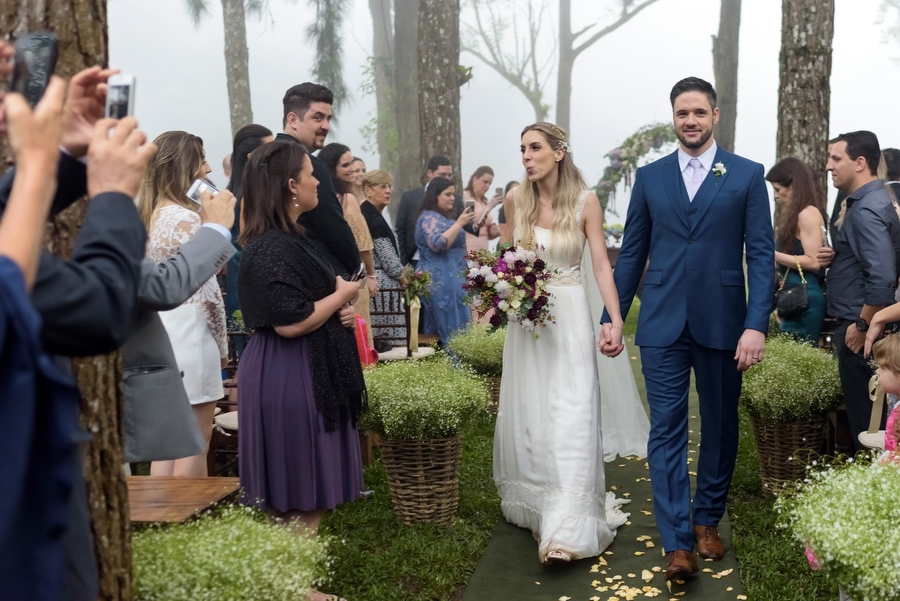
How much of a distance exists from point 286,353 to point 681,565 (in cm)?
201

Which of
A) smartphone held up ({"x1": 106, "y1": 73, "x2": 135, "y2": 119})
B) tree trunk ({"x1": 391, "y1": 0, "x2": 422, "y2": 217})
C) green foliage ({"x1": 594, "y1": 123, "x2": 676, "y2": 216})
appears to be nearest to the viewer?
smartphone held up ({"x1": 106, "y1": 73, "x2": 135, "y2": 119})

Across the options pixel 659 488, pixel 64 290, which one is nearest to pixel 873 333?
pixel 659 488

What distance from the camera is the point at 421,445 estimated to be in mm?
5059

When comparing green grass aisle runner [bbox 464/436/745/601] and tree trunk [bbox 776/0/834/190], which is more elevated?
tree trunk [bbox 776/0/834/190]

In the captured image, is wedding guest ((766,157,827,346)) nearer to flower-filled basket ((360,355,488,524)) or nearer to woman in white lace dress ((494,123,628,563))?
woman in white lace dress ((494,123,628,563))

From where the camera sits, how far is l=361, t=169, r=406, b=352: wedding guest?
7684mm

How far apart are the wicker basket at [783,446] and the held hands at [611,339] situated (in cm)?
120

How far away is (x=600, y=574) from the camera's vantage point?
15.2 ft

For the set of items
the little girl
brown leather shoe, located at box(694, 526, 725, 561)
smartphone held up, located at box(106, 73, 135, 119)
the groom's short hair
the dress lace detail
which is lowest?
brown leather shoe, located at box(694, 526, 725, 561)

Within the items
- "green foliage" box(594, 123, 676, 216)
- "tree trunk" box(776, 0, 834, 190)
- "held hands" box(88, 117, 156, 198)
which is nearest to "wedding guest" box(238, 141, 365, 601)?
"held hands" box(88, 117, 156, 198)

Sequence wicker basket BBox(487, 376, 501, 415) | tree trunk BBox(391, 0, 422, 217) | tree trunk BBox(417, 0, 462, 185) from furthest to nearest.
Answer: tree trunk BBox(391, 0, 422, 217) < tree trunk BBox(417, 0, 462, 185) < wicker basket BBox(487, 376, 501, 415)

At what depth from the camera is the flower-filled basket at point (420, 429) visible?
196 inches

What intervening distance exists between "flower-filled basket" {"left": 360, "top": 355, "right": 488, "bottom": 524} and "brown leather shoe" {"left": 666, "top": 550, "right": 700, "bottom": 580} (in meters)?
1.30

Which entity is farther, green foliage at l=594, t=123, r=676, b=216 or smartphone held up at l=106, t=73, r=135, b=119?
green foliage at l=594, t=123, r=676, b=216
